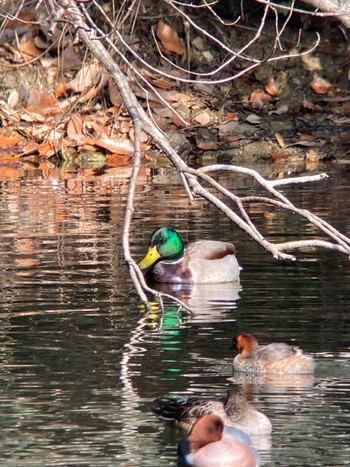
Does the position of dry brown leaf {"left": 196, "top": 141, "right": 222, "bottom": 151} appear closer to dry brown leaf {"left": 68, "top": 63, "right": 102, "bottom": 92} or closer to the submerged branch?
dry brown leaf {"left": 68, "top": 63, "right": 102, "bottom": 92}

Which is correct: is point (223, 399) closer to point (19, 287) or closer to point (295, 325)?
point (295, 325)

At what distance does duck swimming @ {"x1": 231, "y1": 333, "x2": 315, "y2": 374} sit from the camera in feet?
29.8

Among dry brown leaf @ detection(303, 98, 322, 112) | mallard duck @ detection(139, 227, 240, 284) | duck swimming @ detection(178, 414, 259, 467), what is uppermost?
dry brown leaf @ detection(303, 98, 322, 112)

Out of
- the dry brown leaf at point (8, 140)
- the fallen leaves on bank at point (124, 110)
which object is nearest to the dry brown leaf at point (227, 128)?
the fallen leaves on bank at point (124, 110)

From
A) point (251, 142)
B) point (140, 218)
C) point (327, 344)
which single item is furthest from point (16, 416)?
point (251, 142)

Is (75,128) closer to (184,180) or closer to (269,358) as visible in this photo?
(269,358)

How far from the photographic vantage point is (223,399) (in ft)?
26.1

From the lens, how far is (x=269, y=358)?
924 centimetres

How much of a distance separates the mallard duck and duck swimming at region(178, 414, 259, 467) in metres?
6.37

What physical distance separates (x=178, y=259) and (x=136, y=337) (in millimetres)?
3529

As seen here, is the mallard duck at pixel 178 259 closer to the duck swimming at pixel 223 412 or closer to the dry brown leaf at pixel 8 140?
the duck swimming at pixel 223 412

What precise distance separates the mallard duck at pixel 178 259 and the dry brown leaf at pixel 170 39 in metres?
11.6

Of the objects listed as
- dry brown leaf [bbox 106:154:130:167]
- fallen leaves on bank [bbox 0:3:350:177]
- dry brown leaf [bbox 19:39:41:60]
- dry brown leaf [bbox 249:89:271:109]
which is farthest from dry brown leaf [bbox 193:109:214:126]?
dry brown leaf [bbox 19:39:41:60]

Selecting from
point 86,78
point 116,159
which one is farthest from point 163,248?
point 86,78
